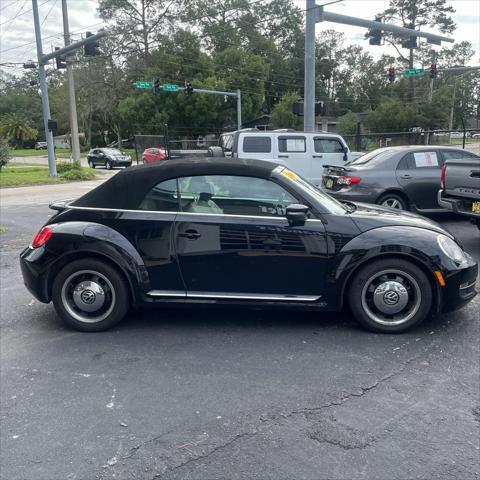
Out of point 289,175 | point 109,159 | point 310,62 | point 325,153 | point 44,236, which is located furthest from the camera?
point 109,159

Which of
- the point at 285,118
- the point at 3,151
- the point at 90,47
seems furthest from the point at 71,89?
the point at 285,118

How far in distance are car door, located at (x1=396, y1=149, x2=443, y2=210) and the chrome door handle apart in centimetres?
584

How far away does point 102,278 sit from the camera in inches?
174

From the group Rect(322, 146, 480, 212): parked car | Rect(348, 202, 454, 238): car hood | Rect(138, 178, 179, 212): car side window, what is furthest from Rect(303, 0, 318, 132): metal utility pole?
Rect(138, 178, 179, 212): car side window

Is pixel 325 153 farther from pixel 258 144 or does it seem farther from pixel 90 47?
pixel 90 47

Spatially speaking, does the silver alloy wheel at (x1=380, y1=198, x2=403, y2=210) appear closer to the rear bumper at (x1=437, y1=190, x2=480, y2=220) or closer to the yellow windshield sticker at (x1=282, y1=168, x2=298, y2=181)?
the rear bumper at (x1=437, y1=190, x2=480, y2=220)

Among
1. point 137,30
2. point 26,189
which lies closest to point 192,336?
point 26,189

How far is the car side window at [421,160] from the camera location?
9219 millimetres

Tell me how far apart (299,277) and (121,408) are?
182cm

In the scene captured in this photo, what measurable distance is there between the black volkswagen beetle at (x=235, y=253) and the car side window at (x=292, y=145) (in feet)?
29.3

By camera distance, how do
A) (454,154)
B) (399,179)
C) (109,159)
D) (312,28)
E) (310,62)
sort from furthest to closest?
1. (109,159)
2. (310,62)
3. (312,28)
4. (454,154)
5. (399,179)

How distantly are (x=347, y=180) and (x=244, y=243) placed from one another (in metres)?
5.33

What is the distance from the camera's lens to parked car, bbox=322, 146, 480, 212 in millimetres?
9008

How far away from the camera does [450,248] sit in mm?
4348
